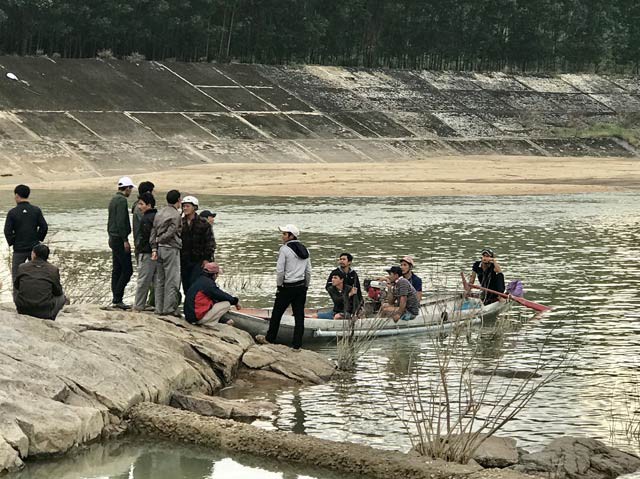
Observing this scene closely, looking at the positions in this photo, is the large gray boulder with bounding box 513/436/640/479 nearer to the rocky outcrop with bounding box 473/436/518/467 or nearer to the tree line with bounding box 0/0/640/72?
the rocky outcrop with bounding box 473/436/518/467

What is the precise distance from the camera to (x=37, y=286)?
17188 millimetres

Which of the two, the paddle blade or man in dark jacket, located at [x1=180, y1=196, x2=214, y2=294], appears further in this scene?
the paddle blade

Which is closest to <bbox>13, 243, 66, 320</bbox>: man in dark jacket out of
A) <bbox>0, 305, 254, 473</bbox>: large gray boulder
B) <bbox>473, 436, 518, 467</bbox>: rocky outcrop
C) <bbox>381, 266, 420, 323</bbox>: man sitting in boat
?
<bbox>0, 305, 254, 473</bbox>: large gray boulder

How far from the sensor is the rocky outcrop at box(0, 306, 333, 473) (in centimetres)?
1451

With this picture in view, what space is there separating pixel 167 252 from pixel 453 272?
1196 centimetres

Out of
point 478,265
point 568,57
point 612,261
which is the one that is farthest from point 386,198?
point 568,57

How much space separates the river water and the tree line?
85.3ft

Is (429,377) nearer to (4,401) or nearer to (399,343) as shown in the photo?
(399,343)

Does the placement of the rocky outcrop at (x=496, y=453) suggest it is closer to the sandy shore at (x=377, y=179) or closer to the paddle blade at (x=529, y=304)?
the paddle blade at (x=529, y=304)

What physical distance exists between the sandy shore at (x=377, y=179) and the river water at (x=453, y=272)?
97.9 inches

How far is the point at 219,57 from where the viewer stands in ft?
287

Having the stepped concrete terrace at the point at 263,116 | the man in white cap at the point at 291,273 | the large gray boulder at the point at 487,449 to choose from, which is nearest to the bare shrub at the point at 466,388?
the large gray boulder at the point at 487,449

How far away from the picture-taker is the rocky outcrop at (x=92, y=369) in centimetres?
1451

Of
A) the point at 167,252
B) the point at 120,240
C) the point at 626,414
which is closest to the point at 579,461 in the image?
the point at 626,414
